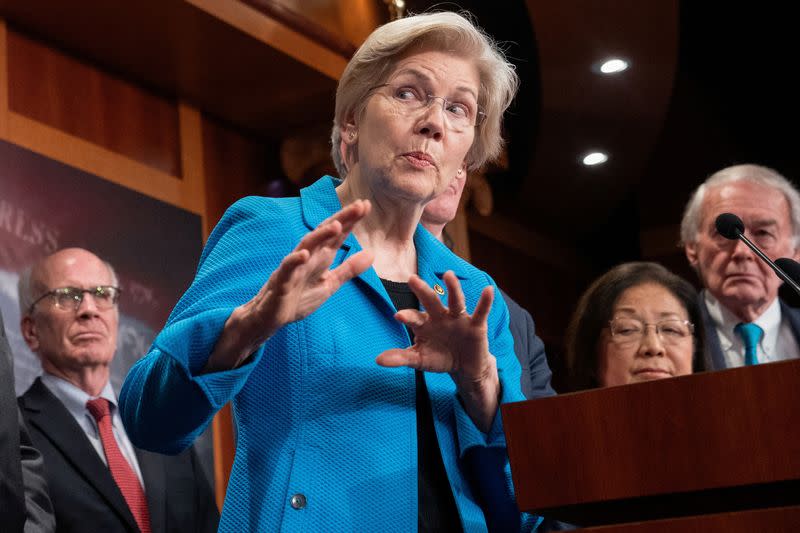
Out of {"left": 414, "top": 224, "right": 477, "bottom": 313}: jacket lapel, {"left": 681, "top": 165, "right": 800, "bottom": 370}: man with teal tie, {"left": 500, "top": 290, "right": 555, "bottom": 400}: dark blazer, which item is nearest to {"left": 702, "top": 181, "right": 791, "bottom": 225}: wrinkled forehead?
{"left": 681, "top": 165, "right": 800, "bottom": 370}: man with teal tie

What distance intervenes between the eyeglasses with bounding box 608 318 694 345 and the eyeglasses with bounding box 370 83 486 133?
4.14 ft

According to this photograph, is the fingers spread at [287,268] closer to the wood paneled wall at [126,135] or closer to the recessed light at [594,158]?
the wood paneled wall at [126,135]

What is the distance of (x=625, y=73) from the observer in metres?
7.13

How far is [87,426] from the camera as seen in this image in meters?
3.52

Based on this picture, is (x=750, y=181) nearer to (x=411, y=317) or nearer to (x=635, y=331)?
(x=635, y=331)

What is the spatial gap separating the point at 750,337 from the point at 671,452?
210 cm

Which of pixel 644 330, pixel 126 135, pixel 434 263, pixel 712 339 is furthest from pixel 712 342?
pixel 126 135

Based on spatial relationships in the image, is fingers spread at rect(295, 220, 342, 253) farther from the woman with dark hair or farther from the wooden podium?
the woman with dark hair

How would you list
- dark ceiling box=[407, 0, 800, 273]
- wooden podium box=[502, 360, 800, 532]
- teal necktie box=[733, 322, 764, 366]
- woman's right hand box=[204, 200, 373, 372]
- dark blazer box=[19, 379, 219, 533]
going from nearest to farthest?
1. wooden podium box=[502, 360, 800, 532]
2. woman's right hand box=[204, 200, 373, 372]
3. dark blazer box=[19, 379, 219, 533]
4. teal necktie box=[733, 322, 764, 366]
5. dark ceiling box=[407, 0, 800, 273]

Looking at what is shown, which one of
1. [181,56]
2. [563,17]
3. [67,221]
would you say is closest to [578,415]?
[67,221]

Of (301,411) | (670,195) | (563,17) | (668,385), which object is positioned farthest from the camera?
(670,195)

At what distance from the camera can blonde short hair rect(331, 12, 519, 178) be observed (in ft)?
6.44

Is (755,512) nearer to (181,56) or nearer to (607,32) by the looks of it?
(181,56)

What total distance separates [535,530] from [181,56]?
11.5 ft
